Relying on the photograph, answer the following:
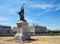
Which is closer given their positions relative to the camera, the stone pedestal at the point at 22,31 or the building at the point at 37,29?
the stone pedestal at the point at 22,31

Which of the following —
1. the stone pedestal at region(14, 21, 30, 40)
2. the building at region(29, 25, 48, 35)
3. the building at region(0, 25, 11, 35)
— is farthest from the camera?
the building at region(29, 25, 48, 35)

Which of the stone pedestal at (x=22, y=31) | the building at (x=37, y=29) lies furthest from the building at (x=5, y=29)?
the stone pedestal at (x=22, y=31)

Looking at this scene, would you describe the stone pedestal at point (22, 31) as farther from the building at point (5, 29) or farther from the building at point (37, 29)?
the building at point (5, 29)

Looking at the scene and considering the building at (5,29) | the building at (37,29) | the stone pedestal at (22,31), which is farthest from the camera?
the building at (37,29)

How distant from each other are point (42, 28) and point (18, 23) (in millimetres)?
53545

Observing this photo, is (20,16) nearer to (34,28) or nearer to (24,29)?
(24,29)

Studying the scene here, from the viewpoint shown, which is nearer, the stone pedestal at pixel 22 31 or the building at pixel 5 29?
the stone pedestal at pixel 22 31

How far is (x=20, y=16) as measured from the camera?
2653 centimetres

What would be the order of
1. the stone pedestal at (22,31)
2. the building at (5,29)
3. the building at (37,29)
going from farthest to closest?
the building at (37,29)
the building at (5,29)
the stone pedestal at (22,31)

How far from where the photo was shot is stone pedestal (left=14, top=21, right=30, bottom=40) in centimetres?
2399

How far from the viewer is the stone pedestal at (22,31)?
78.7ft

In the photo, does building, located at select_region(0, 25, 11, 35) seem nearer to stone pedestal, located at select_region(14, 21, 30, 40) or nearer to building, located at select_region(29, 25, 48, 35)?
building, located at select_region(29, 25, 48, 35)

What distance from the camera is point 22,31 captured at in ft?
79.9

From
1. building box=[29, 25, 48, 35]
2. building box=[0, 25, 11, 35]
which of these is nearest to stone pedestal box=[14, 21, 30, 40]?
building box=[29, 25, 48, 35]
